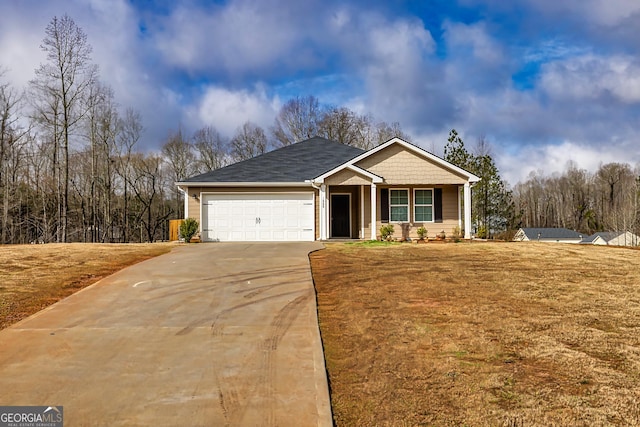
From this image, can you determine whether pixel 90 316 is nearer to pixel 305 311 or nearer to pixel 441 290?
pixel 305 311

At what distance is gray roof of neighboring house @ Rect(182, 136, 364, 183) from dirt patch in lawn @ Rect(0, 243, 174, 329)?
240 inches

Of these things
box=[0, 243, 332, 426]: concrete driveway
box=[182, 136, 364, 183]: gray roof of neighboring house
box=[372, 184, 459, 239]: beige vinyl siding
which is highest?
box=[182, 136, 364, 183]: gray roof of neighboring house

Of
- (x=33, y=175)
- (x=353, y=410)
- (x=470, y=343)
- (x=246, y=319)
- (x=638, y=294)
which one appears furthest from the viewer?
(x=33, y=175)

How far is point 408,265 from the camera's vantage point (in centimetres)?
1095

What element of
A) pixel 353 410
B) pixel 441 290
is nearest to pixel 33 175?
pixel 441 290

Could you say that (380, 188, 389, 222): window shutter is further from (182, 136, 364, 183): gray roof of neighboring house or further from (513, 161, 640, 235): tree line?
(513, 161, 640, 235): tree line

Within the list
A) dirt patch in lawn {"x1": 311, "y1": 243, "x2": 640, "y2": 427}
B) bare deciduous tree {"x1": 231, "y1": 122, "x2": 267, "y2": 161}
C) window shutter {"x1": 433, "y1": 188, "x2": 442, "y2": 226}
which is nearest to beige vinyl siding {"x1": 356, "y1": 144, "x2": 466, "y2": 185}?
window shutter {"x1": 433, "y1": 188, "x2": 442, "y2": 226}

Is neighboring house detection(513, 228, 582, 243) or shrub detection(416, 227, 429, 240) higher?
shrub detection(416, 227, 429, 240)

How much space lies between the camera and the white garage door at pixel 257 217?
19.4 meters

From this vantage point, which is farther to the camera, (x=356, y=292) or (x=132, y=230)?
(x=132, y=230)

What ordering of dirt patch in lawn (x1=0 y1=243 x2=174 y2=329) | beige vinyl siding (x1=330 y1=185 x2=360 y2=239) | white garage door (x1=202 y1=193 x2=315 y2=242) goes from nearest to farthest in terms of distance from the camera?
1. dirt patch in lawn (x1=0 y1=243 x2=174 y2=329)
2. white garage door (x1=202 y1=193 x2=315 y2=242)
3. beige vinyl siding (x1=330 y1=185 x2=360 y2=239)

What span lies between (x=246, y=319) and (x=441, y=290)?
11.7 ft

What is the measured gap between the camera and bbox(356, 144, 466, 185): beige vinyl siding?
62.3 ft

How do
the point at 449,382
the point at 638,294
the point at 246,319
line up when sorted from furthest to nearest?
the point at 638,294 < the point at 246,319 < the point at 449,382
